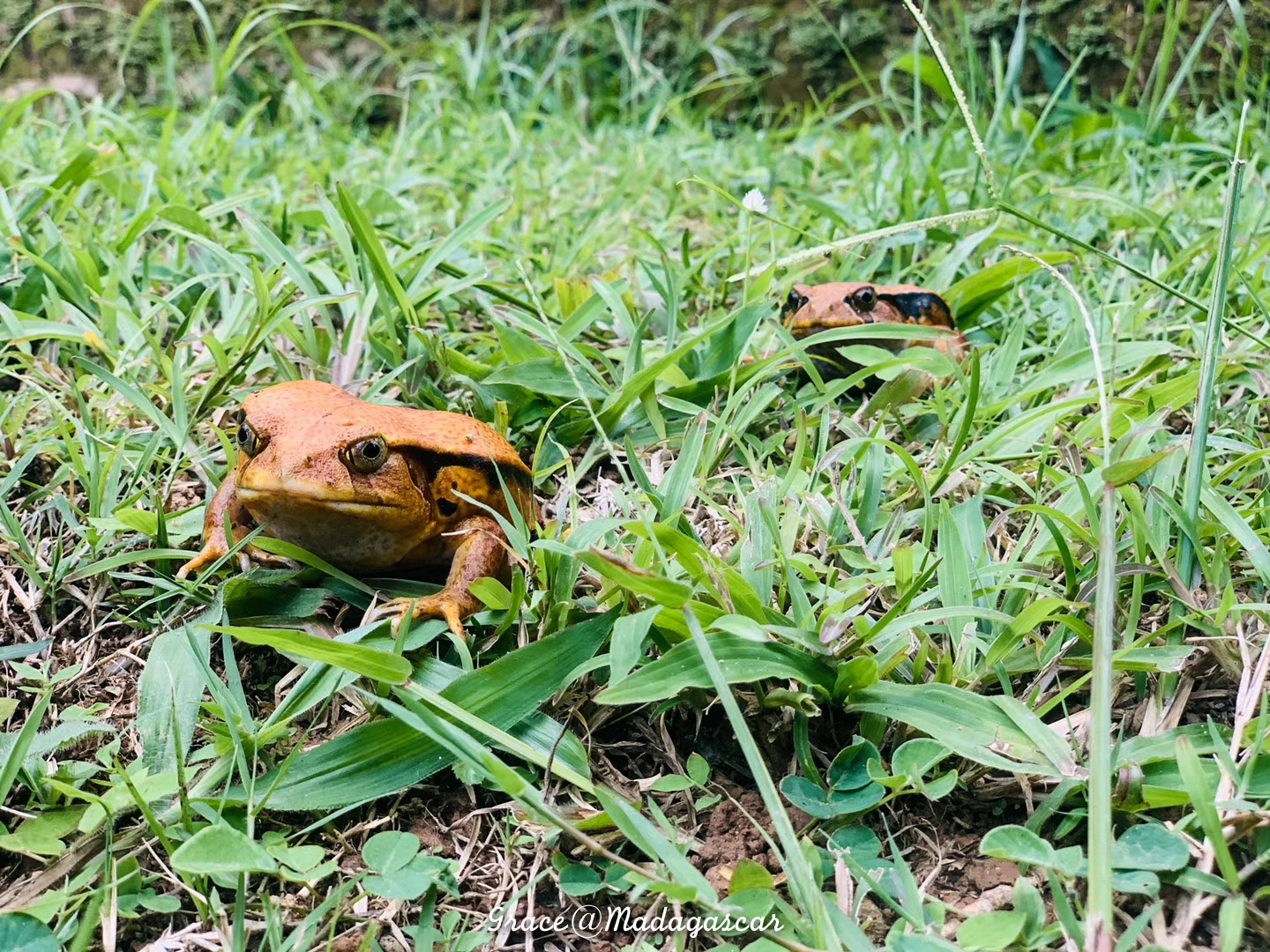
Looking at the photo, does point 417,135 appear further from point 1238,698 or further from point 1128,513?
point 1238,698

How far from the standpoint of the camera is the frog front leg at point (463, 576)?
1793 mm

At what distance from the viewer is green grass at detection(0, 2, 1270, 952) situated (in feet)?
4.57

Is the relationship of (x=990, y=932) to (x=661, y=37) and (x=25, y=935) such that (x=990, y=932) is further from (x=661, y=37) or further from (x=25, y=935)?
(x=661, y=37)

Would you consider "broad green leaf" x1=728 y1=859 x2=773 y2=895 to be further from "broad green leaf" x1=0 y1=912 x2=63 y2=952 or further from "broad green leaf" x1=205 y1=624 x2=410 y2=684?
"broad green leaf" x1=0 y1=912 x2=63 y2=952

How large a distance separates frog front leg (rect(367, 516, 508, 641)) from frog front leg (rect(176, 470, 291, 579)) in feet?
1.01

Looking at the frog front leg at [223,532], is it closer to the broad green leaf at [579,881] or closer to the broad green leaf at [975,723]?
the broad green leaf at [579,881]

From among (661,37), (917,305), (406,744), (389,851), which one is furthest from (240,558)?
(661,37)

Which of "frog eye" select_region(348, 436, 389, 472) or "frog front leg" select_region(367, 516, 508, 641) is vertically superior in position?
"frog eye" select_region(348, 436, 389, 472)

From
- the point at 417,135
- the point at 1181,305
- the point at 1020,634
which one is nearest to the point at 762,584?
the point at 1020,634

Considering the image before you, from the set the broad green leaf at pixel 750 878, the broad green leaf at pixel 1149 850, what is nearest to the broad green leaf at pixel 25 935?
the broad green leaf at pixel 750 878

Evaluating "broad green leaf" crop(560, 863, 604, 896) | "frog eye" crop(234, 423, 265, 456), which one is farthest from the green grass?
"frog eye" crop(234, 423, 265, 456)

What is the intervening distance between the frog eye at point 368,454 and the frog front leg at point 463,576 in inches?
8.3

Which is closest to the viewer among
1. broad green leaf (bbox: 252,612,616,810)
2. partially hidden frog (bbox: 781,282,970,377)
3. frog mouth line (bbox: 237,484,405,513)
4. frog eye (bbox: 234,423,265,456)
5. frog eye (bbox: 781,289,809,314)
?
broad green leaf (bbox: 252,612,616,810)

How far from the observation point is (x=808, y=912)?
129 centimetres
